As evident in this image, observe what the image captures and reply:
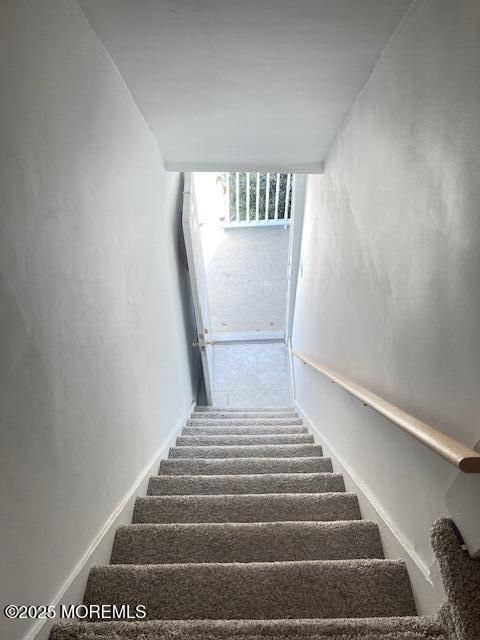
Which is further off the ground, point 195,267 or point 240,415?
point 195,267

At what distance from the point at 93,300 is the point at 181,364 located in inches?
95.2

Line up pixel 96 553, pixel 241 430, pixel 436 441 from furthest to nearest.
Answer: pixel 241 430
pixel 96 553
pixel 436 441

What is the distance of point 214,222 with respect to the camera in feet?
24.1

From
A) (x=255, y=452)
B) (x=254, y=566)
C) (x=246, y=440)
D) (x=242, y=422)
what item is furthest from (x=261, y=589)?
(x=242, y=422)

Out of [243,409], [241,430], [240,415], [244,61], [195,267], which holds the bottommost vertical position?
[243,409]

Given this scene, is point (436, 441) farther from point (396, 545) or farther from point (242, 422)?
point (242, 422)

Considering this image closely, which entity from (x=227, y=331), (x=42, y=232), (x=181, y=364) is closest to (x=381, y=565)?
(x=42, y=232)

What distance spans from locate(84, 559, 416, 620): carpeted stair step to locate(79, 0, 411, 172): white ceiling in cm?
183

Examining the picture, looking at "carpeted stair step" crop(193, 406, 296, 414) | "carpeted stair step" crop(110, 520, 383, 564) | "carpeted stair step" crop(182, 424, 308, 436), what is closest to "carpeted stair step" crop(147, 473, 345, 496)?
"carpeted stair step" crop(110, 520, 383, 564)

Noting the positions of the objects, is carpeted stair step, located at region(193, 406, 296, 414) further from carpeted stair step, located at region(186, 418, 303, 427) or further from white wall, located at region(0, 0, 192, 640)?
white wall, located at region(0, 0, 192, 640)

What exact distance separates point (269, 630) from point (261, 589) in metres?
0.27

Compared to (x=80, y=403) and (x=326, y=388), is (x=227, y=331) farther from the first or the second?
(x=80, y=403)

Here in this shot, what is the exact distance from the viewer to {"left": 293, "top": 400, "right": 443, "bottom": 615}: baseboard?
1.39 meters

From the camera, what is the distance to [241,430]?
3834mm
